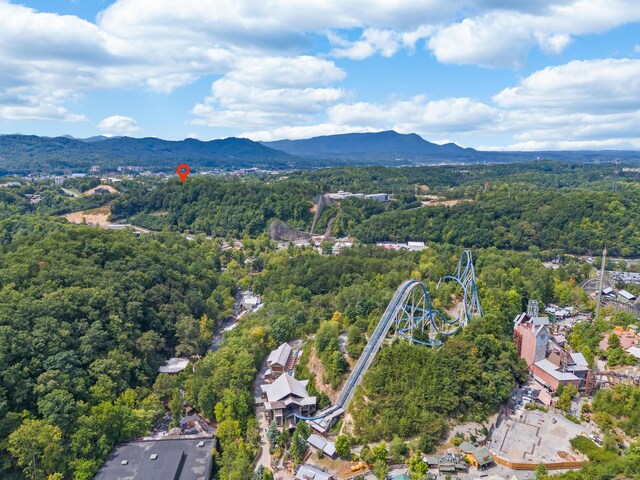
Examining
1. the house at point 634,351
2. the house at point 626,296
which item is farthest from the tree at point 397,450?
the house at point 626,296

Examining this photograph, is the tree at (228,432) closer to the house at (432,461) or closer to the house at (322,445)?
the house at (322,445)

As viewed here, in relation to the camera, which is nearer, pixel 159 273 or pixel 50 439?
pixel 50 439

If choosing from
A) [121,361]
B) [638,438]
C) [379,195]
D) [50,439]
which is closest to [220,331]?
[121,361]

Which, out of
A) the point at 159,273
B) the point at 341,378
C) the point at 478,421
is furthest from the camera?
the point at 159,273

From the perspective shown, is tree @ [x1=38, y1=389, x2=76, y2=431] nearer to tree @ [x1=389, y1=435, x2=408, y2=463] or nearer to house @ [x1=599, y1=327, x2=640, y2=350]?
tree @ [x1=389, y1=435, x2=408, y2=463]

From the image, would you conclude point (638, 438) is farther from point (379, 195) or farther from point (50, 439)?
point (379, 195)

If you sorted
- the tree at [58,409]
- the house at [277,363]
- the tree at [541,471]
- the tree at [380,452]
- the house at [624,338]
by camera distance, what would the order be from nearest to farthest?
1. the tree at [541,471]
2. the tree at [380,452]
3. the tree at [58,409]
4. the house at [277,363]
5. the house at [624,338]

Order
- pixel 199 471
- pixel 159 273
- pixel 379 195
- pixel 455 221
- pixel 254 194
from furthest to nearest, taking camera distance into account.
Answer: pixel 379 195
pixel 254 194
pixel 455 221
pixel 159 273
pixel 199 471
